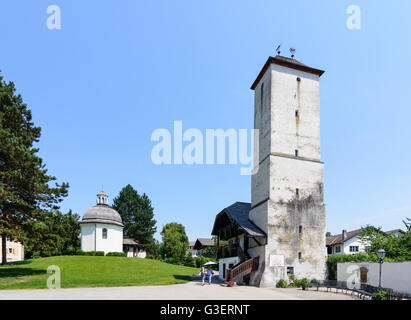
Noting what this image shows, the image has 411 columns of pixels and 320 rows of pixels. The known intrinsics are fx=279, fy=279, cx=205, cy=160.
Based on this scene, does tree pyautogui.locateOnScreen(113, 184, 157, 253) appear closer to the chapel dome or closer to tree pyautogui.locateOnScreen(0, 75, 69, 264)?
the chapel dome

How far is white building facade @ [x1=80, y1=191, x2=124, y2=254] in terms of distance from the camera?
152ft

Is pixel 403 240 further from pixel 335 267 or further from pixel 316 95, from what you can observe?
pixel 316 95

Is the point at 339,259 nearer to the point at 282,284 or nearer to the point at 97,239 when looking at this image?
the point at 282,284

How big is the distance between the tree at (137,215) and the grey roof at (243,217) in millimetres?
42499

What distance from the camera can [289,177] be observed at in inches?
1070

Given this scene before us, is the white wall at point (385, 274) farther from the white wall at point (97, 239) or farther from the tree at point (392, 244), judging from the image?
the white wall at point (97, 239)

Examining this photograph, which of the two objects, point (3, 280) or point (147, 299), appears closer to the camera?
point (147, 299)

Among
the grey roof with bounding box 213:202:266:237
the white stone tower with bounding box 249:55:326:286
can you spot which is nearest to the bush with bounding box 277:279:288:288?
the white stone tower with bounding box 249:55:326:286

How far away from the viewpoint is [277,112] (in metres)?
Answer: 28.5

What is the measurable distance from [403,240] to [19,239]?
34.6m
